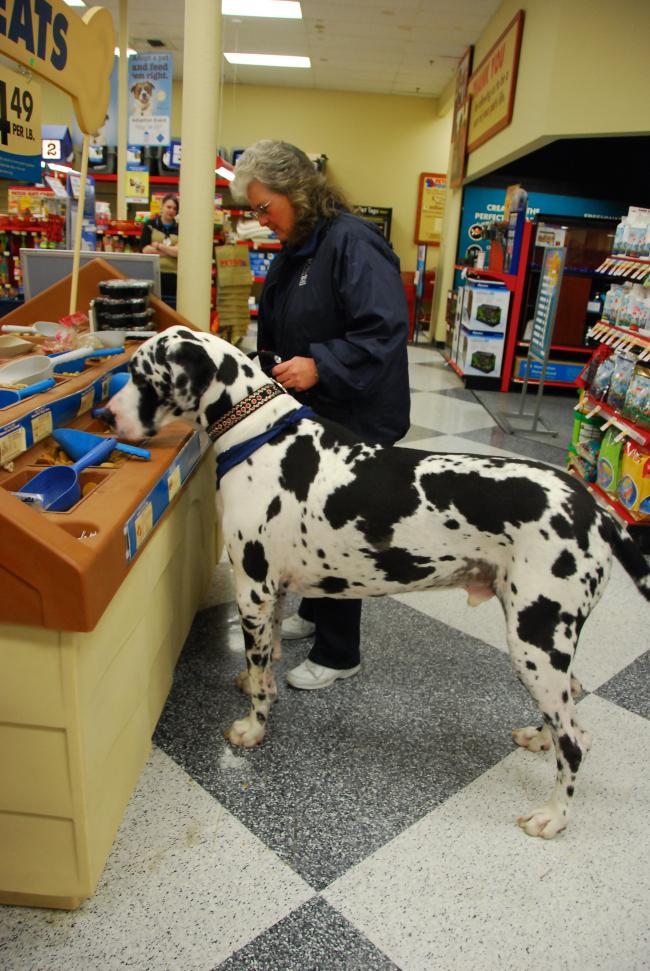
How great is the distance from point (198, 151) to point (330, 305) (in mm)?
1304

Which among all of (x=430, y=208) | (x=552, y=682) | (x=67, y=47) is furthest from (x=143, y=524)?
(x=430, y=208)

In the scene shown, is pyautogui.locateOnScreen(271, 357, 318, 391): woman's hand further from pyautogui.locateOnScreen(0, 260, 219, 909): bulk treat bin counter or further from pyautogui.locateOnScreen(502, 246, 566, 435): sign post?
pyautogui.locateOnScreen(502, 246, 566, 435): sign post

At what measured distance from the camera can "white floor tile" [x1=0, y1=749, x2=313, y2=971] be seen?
4.50 feet

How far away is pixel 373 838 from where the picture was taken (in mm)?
1693

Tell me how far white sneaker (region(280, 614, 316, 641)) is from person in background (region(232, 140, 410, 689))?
0.32 metres

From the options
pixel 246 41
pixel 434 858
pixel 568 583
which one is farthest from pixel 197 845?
pixel 246 41

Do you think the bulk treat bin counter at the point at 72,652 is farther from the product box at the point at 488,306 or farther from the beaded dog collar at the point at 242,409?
the product box at the point at 488,306

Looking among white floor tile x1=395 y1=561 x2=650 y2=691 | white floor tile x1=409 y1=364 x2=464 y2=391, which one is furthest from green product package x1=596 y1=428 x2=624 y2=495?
white floor tile x1=409 y1=364 x2=464 y2=391

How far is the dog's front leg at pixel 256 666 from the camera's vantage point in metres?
1.89

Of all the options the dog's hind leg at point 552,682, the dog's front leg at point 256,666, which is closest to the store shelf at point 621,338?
the dog's hind leg at point 552,682

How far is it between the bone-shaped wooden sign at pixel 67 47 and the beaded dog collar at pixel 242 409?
3.45ft

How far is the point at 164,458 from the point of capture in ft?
6.04

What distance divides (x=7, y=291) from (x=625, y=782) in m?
4.51

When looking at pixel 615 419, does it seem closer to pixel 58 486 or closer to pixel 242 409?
pixel 242 409
